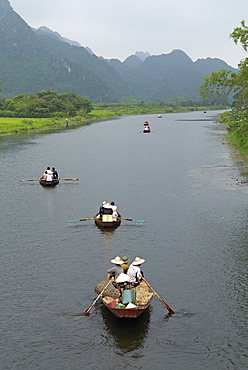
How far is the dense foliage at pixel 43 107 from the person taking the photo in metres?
135

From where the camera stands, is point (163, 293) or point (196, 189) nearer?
point (163, 293)

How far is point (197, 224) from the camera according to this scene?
1084 inches

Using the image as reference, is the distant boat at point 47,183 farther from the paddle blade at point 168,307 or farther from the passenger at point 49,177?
the paddle blade at point 168,307

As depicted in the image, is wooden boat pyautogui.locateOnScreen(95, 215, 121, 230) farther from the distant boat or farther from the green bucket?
the distant boat

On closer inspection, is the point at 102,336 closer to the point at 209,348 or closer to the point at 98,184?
the point at 209,348

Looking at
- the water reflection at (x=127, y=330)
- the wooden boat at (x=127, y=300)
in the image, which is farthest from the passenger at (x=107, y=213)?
the water reflection at (x=127, y=330)

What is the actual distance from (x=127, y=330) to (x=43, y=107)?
131865 mm

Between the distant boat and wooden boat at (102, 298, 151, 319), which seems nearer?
wooden boat at (102, 298, 151, 319)

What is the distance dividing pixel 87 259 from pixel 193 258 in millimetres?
5666

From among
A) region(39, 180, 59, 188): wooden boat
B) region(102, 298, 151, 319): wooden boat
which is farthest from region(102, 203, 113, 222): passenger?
region(39, 180, 59, 188): wooden boat

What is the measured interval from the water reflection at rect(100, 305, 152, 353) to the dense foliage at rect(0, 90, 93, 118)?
125 m

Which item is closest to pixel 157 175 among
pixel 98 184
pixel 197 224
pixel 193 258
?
pixel 98 184

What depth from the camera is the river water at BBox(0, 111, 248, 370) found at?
47.0ft

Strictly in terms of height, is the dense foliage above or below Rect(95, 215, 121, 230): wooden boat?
above
